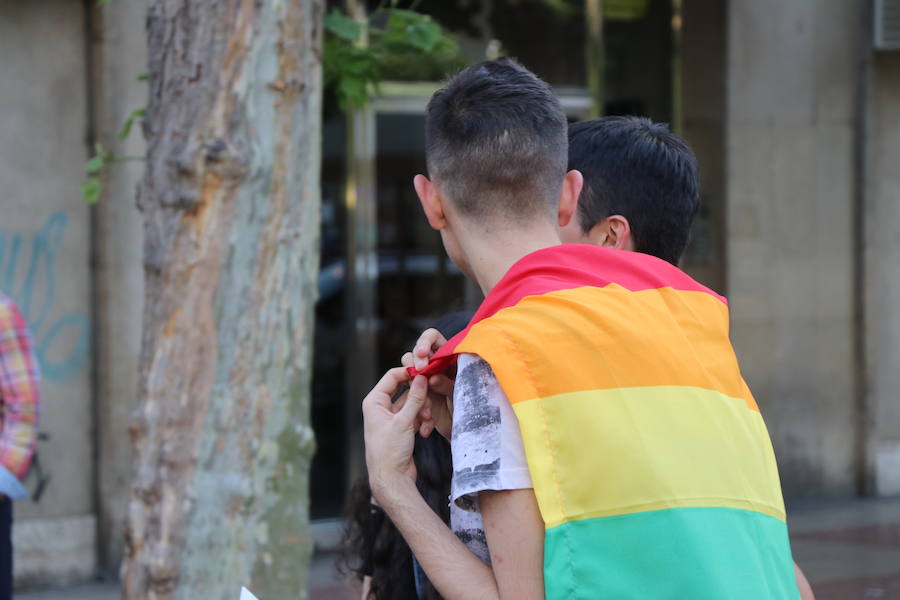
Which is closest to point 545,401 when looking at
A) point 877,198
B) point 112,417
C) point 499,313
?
point 499,313

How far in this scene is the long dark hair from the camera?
2.41 metres

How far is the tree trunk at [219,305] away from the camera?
4008 mm

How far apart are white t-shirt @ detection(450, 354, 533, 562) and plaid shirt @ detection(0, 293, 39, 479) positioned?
2.63 metres

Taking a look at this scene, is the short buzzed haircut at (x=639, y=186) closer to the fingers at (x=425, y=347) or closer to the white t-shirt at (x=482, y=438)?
the fingers at (x=425, y=347)

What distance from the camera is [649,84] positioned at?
9.57m

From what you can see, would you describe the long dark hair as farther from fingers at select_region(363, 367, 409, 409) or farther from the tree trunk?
the tree trunk

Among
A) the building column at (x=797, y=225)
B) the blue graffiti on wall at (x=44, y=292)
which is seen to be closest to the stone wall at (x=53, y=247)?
the blue graffiti on wall at (x=44, y=292)

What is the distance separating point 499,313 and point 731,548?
0.46 metres

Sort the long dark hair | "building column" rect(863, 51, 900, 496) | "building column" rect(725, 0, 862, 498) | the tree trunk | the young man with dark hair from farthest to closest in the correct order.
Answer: "building column" rect(863, 51, 900, 496) < "building column" rect(725, 0, 862, 498) < the tree trunk < the long dark hair < the young man with dark hair

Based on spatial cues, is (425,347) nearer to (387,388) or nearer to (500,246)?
(387,388)

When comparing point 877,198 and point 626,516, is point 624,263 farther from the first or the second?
point 877,198

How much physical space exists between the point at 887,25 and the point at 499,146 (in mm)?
8346

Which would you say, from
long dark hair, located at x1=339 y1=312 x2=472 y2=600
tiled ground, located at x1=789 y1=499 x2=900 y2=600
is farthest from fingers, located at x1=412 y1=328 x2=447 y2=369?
tiled ground, located at x1=789 y1=499 x2=900 y2=600

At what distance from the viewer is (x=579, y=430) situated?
1.70 meters
